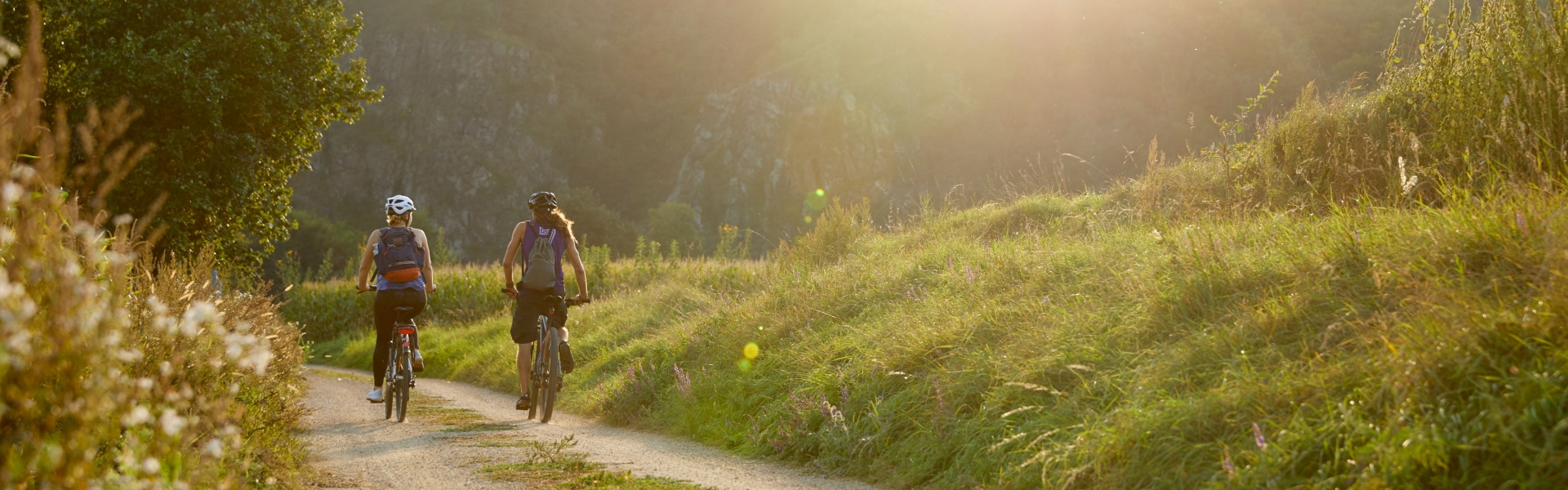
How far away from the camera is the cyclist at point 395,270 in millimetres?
8820

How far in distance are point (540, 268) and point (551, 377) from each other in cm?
109

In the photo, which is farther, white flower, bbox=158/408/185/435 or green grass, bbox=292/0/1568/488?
green grass, bbox=292/0/1568/488

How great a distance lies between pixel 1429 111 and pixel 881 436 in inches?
239

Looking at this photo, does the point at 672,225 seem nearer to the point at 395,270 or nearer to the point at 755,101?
the point at 755,101

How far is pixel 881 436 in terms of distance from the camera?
651 centimetres

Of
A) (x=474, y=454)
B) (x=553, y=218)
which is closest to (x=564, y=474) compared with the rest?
(x=474, y=454)

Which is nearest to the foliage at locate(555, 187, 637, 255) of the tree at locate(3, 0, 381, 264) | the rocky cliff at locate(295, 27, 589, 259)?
the rocky cliff at locate(295, 27, 589, 259)

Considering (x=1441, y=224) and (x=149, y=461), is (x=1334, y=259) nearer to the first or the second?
(x=1441, y=224)

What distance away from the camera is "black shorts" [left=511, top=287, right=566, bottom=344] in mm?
9195

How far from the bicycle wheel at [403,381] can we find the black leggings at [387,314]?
15cm

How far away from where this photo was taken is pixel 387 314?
9.02m

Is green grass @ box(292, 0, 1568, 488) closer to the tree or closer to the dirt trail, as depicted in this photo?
the dirt trail

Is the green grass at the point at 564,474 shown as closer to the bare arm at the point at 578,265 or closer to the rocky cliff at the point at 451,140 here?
the bare arm at the point at 578,265

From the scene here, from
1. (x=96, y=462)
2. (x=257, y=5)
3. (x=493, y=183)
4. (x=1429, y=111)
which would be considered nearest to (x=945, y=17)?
(x=493, y=183)
